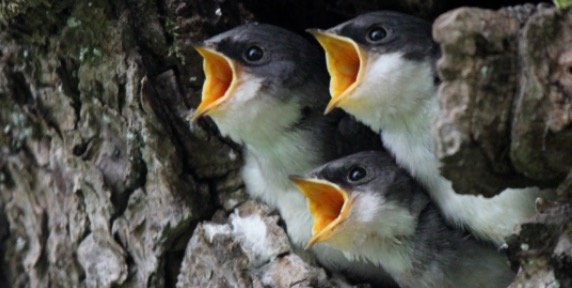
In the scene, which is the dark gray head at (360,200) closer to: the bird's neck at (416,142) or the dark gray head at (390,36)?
the bird's neck at (416,142)

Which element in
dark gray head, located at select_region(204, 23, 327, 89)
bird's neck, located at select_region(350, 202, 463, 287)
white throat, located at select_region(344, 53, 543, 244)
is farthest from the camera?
dark gray head, located at select_region(204, 23, 327, 89)

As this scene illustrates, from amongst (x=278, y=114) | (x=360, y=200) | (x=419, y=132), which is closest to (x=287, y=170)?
(x=278, y=114)

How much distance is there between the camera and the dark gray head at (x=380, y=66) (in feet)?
7.51

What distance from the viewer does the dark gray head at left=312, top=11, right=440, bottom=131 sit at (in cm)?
229

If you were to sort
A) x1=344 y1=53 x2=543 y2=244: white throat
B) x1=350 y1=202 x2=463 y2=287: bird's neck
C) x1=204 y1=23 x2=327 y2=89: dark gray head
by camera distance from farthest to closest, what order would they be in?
x1=204 y1=23 x2=327 y2=89: dark gray head
x1=350 y1=202 x2=463 y2=287: bird's neck
x1=344 y1=53 x2=543 y2=244: white throat

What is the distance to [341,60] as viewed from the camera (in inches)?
94.8

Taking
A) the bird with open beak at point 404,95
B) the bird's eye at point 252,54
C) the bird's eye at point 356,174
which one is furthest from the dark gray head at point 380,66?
the bird's eye at point 252,54

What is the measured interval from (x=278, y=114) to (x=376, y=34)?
12.0 inches

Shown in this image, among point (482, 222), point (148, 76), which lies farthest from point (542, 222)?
point (148, 76)

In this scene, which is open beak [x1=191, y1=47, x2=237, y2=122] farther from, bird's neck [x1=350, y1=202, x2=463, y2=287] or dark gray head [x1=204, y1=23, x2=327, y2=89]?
bird's neck [x1=350, y1=202, x2=463, y2=287]

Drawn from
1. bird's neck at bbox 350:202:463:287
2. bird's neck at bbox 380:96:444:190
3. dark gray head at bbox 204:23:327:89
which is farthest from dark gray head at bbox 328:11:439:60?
bird's neck at bbox 350:202:463:287

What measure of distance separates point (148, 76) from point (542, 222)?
1092 mm

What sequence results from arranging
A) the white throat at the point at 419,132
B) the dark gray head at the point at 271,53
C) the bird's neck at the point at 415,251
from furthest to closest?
the dark gray head at the point at 271,53
the bird's neck at the point at 415,251
the white throat at the point at 419,132

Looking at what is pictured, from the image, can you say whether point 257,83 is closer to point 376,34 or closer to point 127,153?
point 376,34
